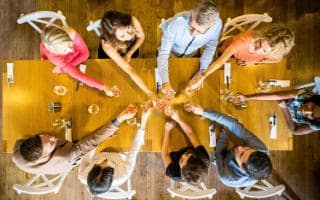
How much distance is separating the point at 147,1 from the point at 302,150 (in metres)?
2.36

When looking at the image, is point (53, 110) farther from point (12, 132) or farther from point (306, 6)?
point (306, 6)

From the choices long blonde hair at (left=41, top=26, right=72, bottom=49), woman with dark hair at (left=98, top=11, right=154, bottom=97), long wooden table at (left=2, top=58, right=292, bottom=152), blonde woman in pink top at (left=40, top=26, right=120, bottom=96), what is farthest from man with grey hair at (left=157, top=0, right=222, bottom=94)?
long blonde hair at (left=41, top=26, right=72, bottom=49)

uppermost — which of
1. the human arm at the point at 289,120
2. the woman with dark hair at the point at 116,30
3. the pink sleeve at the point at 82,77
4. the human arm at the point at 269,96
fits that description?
the woman with dark hair at the point at 116,30

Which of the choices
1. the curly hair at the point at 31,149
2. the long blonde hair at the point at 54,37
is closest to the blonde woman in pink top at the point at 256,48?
the long blonde hair at the point at 54,37

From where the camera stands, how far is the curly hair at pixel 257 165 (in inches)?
108

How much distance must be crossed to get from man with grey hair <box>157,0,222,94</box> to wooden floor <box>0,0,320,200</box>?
1071 mm

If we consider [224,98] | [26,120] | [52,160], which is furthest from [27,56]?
[224,98]

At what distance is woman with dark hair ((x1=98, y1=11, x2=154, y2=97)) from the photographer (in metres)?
2.75

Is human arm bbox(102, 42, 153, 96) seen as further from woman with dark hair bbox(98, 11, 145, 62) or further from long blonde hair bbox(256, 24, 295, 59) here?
long blonde hair bbox(256, 24, 295, 59)

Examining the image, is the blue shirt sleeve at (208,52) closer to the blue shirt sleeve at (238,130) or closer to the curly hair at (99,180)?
the blue shirt sleeve at (238,130)

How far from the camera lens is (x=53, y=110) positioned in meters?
3.19

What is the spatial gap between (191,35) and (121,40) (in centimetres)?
53

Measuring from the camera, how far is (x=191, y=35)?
295cm

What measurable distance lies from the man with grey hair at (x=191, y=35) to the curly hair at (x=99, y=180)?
0.83m
